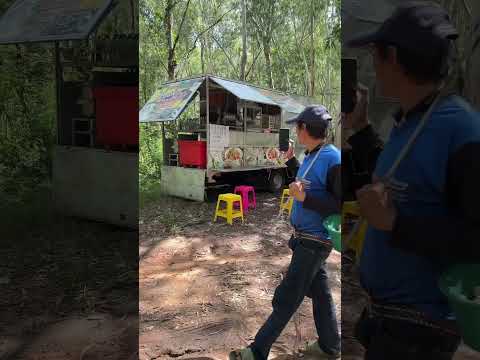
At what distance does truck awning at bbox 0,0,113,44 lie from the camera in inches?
53.2

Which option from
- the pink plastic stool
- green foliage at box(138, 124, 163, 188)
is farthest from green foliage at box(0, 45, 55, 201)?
green foliage at box(138, 124, 163, 188)

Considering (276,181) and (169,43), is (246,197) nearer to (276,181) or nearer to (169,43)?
(276,181)

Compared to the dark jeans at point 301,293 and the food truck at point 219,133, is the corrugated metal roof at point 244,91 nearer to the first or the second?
the food truck at point 219,133

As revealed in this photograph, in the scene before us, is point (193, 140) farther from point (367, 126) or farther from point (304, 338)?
point (367, 126)

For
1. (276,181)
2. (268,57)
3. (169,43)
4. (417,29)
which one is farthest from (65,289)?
(268,57)

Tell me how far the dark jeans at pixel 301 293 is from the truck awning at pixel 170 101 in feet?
15.4

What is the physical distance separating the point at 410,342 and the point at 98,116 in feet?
4.15

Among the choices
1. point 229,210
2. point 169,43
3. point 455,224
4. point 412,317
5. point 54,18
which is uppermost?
point 169,43

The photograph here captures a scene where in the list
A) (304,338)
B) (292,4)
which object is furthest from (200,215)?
(292,4)

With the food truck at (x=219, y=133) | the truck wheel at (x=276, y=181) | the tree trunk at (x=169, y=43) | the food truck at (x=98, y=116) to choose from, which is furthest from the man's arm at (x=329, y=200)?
the tree trunk at (x=169, y=43)

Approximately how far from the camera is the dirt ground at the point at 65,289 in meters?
1.36

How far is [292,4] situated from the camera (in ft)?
39.1

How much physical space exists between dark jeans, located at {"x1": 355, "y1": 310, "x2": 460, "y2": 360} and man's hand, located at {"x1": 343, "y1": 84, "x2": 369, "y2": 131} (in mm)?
571

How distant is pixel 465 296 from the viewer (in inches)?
37.6
